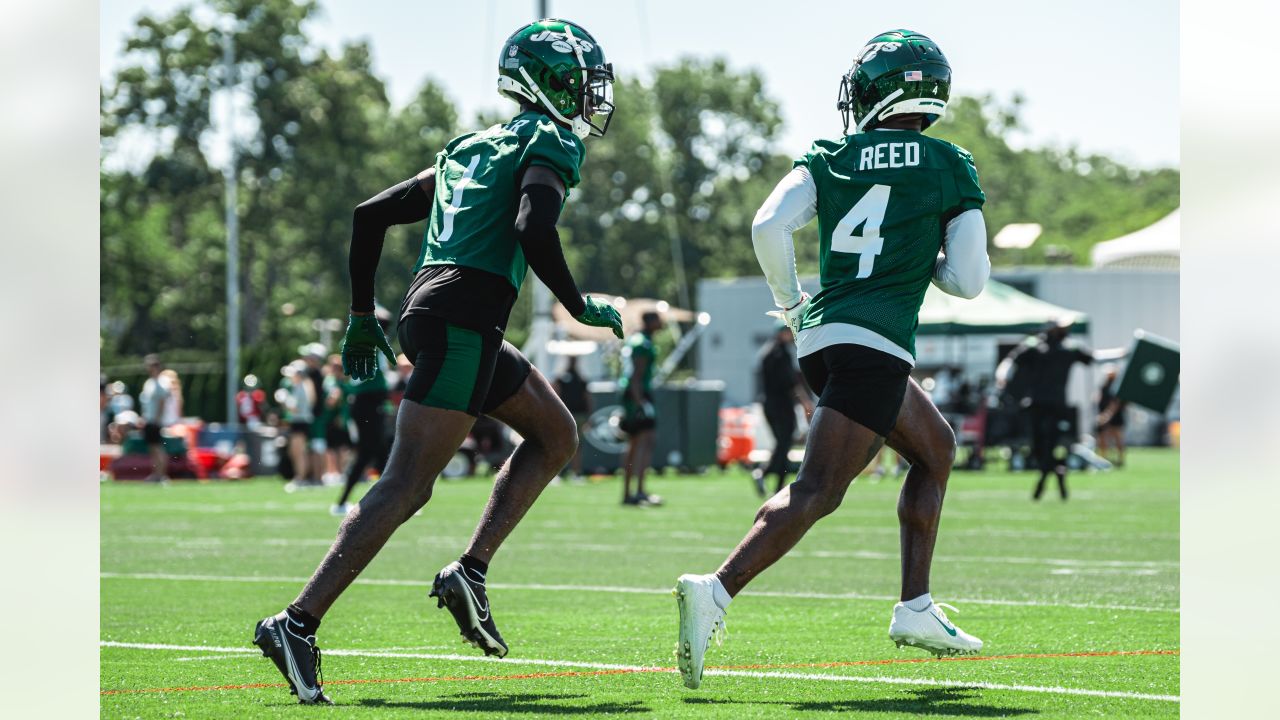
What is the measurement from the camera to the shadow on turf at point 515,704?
194 inches

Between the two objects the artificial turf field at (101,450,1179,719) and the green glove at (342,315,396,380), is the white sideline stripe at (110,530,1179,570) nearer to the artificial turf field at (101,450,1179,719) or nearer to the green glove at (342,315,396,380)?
the artificial turf field at (101,450,1179,719)

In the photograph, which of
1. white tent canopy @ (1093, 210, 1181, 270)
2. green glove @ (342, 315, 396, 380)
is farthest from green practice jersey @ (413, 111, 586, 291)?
white tent canopy @ (1093, 210, 1181, 270)

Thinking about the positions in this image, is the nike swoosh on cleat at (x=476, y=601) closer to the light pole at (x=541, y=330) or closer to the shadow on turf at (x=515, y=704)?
the shadow on turf at (x=515, y=704)

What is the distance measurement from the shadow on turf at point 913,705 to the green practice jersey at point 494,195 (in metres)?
1.49

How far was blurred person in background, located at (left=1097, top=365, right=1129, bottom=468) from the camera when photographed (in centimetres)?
3177

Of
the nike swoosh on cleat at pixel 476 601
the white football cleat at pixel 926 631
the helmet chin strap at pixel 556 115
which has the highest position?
the helmet chin strap at pixel 556 115

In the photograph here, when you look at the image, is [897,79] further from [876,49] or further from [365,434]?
[365,434]

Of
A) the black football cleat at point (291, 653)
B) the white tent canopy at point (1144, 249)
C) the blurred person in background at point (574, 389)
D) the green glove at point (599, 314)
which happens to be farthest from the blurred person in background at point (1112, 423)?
the black football cleat at point (291, 653)

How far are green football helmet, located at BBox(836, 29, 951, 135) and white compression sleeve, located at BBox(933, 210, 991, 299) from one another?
0.36m

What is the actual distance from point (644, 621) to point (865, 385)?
8.51ft
